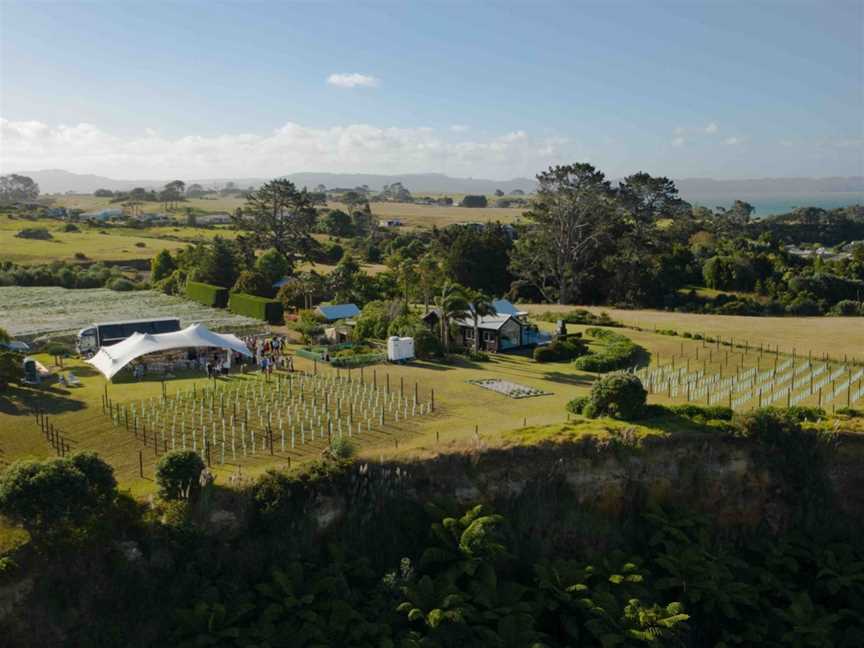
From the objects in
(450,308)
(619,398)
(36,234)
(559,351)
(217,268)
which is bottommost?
(559,351)

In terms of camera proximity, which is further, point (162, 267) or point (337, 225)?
point (337, 225)

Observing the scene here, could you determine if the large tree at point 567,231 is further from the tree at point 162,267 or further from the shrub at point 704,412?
the shrub at point 704,412

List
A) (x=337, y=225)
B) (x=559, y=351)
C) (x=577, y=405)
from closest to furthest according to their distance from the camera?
(x=577, y=405), (x=559, y=351), (x=337, y=225)

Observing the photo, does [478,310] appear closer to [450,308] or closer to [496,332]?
[450,308]

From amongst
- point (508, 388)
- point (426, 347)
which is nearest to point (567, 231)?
point (426, 347)

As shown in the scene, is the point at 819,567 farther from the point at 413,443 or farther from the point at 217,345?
the point at 217,345

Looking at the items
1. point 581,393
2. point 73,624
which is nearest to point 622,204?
point 581,393

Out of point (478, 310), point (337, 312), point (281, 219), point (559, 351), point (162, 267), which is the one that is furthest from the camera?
point (281, 219)
